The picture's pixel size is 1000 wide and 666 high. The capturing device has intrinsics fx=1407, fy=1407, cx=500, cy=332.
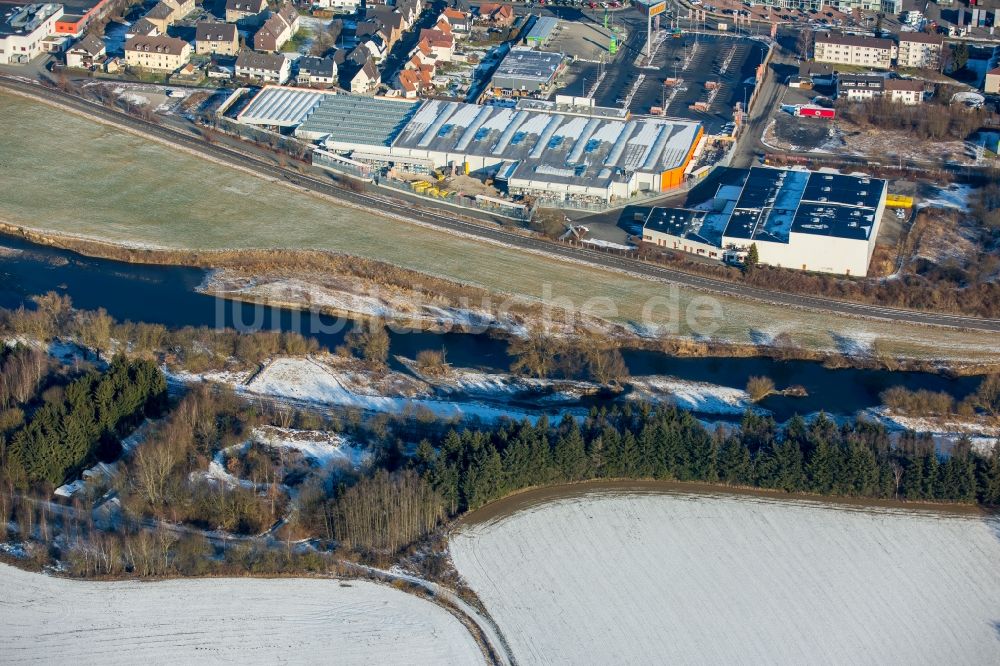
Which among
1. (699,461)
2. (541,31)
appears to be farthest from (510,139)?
(699,461)

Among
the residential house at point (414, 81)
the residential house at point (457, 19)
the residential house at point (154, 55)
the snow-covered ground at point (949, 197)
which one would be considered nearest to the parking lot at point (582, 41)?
the residential house at point (457, 19)

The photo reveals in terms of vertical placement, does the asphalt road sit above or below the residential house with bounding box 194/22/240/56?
below

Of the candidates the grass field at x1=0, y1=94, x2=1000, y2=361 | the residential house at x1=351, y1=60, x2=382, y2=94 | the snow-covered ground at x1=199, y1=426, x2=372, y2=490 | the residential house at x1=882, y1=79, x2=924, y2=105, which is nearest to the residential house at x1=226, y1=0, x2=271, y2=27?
the residential house at x1=351, y1=60, x2=382, y2=94

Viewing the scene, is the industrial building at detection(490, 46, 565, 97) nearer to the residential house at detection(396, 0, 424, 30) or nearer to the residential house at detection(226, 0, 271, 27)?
the residential house at detection(396, 0, 424, 30)

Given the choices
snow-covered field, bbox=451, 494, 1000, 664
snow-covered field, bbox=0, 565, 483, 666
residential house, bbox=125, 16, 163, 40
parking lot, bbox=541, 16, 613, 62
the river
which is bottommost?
snow-covered field, bbox=0, 565, 483, 666

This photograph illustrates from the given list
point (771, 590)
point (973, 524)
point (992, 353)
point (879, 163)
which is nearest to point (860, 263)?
point (992, 353)

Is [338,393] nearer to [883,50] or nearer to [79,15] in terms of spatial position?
[79,15]

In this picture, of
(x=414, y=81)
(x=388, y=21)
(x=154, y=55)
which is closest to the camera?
(x=414, y=81)
